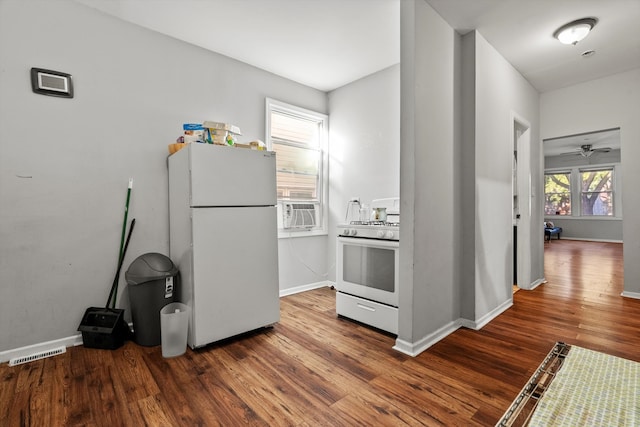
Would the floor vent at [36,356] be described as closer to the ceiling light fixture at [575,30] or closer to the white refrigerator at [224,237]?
the white refrigerator at [224,237]

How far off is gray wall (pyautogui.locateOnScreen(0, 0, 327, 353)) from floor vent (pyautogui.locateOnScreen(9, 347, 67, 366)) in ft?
0.32

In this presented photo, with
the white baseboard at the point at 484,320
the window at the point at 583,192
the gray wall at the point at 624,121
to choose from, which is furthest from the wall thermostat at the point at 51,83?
the window at the point at 583,192

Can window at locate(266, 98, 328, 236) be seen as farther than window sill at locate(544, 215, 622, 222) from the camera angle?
No

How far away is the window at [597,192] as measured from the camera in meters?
8.84

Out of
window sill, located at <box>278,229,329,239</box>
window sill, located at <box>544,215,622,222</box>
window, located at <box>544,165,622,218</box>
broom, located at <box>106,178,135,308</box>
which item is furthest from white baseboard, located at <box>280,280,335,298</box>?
window, located at <box>544,165,622,218</box>

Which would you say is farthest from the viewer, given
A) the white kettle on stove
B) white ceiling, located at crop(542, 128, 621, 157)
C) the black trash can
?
white ceiling, located at crop(542, 128, 621, 157)

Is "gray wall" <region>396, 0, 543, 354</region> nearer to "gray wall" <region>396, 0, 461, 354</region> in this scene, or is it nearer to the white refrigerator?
"gray wall" <region>396, 0, 461, 354</region>

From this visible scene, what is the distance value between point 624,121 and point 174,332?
17.2 feet

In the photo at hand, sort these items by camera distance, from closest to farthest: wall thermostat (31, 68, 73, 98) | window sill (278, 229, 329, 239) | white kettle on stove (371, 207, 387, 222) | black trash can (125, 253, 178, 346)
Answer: wall thermostat (31, 68, 73, 98), black trash can (125, 253, 178, 346), white kettle on stove (371, 207, 387, 222), window sill (278, 229, 329, 239)

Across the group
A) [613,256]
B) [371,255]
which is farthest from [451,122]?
[613,256]

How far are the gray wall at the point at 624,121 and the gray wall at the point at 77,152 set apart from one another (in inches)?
183

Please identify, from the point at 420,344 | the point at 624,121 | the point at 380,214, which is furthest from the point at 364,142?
the point at 624,121

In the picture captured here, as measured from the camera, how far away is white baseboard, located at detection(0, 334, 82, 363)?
6.82ft

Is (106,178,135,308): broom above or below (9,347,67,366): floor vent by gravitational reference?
above
